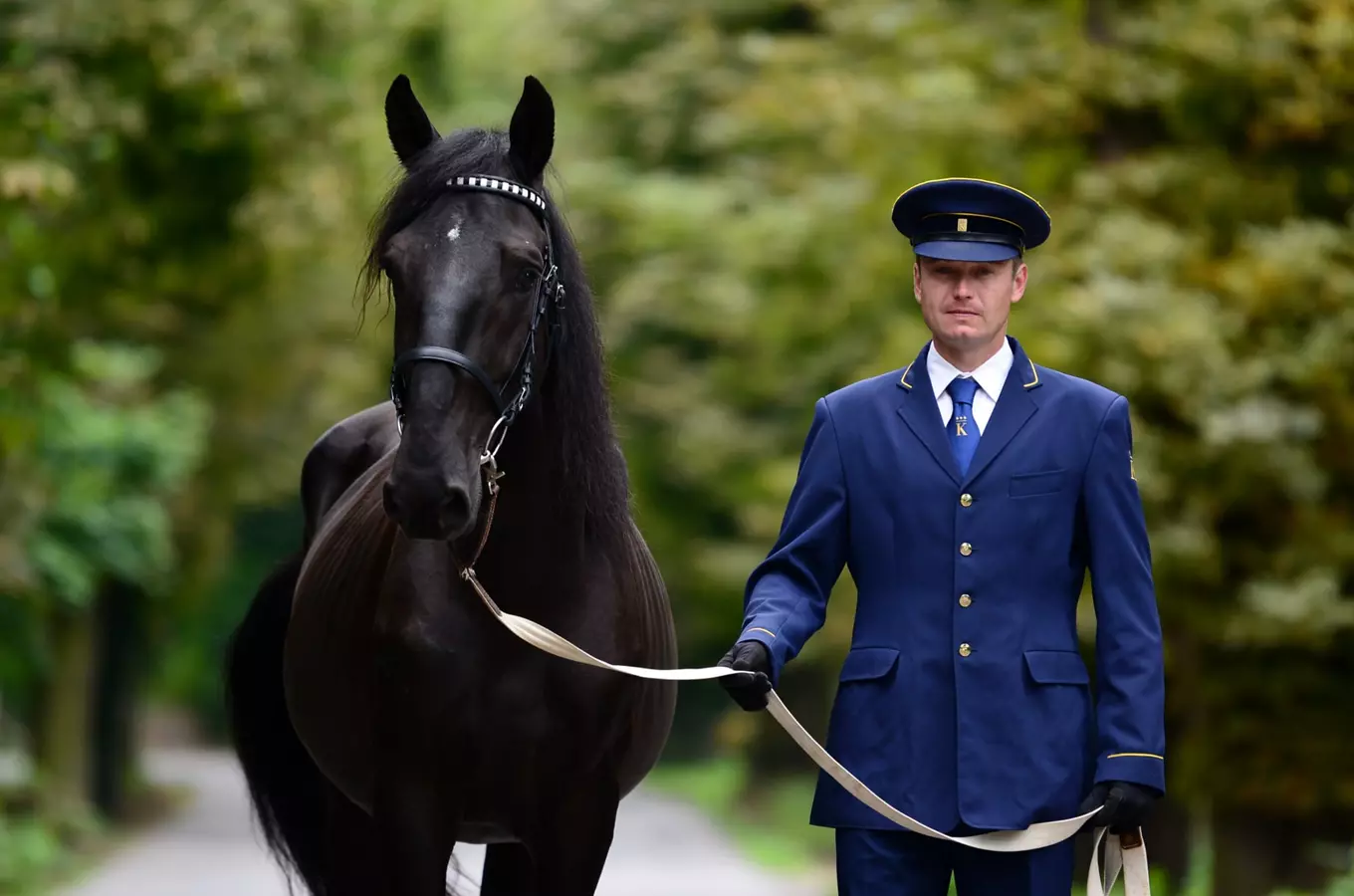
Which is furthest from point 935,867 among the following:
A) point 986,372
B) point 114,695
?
point 114,695

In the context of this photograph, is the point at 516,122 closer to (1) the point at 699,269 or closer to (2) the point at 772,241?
(2) the point at 772,241

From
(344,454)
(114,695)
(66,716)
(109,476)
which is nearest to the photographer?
(344,454)

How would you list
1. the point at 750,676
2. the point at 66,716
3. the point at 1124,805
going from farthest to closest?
the point at 66,716
the point at 750,676
the point at 1124,805

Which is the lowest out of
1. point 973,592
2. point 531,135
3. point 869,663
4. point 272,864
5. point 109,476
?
point 869,663

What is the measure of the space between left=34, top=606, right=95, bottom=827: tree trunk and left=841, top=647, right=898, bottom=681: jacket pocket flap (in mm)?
17468

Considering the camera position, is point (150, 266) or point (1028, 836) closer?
point (1028, 836)

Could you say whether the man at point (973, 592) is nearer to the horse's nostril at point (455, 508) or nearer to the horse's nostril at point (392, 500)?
the horse's nostril at point (455, 508)

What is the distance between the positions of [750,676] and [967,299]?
3.03ft

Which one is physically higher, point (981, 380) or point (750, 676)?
point (981, 380)

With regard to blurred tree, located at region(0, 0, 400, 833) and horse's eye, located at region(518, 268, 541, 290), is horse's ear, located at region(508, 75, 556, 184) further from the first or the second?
blurred tree, located at region(0, 0, 400, 833)

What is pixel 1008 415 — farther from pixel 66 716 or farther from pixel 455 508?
pixel 66 716

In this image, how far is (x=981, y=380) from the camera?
461 cm

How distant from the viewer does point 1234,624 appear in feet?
36.9

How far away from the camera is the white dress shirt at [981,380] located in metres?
4.62
